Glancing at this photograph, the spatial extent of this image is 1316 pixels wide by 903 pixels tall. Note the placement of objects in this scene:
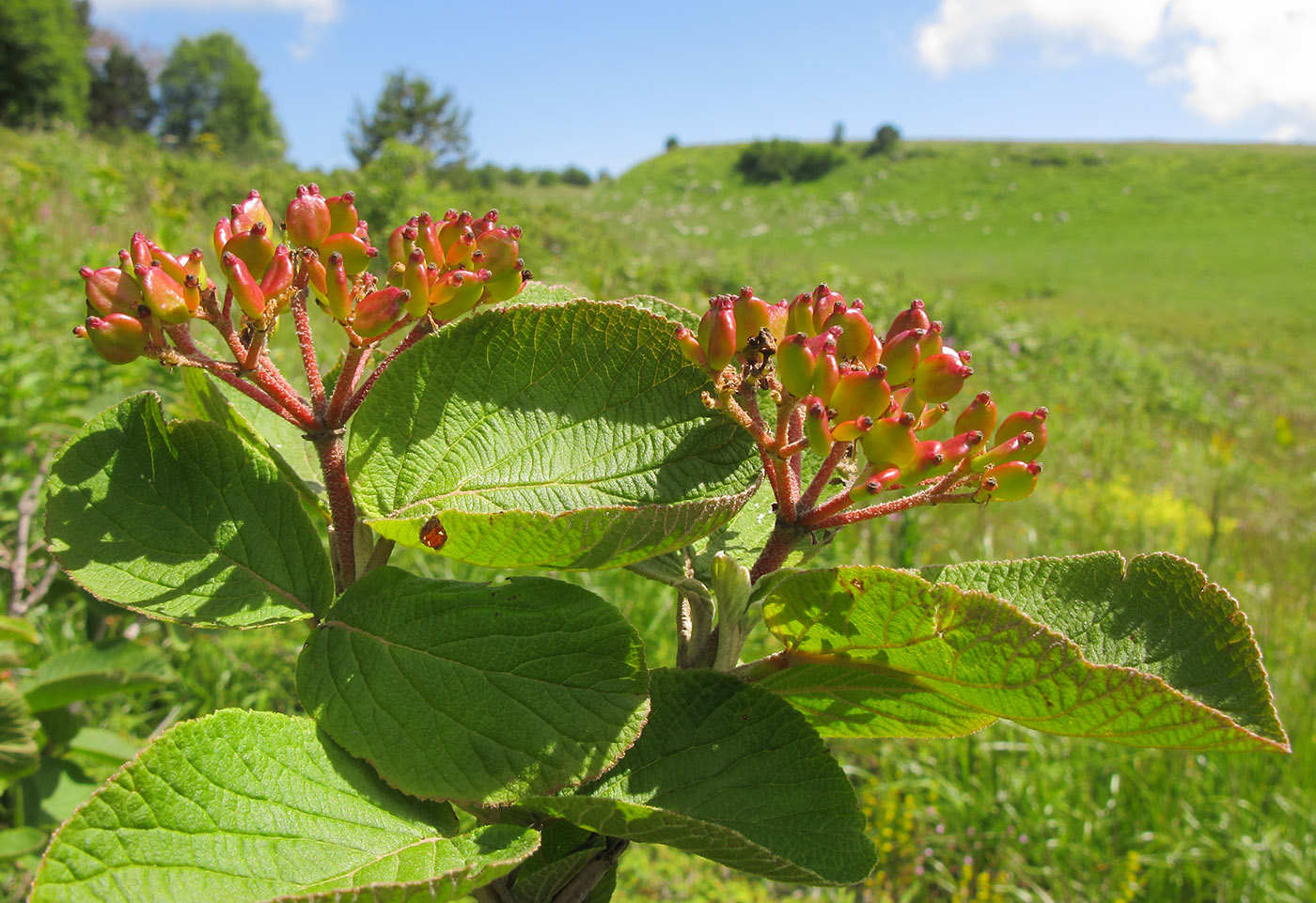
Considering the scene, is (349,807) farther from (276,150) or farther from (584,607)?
(276,150)

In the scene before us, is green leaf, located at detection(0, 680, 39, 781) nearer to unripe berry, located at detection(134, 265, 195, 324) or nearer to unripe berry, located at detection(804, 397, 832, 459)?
unripe berry, located at detection(134, 265, 195, 324)

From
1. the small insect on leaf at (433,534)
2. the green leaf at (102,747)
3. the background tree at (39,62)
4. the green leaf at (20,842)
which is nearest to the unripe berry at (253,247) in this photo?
the small insect on leaf at (433,534)

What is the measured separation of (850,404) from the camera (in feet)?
1.92

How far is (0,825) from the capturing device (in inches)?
94.4

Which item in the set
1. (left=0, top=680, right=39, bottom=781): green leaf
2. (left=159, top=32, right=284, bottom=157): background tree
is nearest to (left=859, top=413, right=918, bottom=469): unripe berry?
(left=0, top=680, right=39, bottom=781): green leaf

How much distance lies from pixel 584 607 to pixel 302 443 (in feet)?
1.42

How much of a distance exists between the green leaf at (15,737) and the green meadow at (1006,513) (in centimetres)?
17

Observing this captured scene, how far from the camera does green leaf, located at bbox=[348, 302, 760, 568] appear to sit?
588mm

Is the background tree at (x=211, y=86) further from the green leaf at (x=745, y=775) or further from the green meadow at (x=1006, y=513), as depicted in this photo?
the green leaf at (x=745, y=775)

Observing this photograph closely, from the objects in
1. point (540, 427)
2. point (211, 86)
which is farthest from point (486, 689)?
point (211, 86)

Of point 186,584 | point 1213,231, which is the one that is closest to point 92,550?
point 186,584

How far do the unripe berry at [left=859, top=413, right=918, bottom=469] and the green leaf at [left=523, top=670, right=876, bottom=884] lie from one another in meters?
0.20

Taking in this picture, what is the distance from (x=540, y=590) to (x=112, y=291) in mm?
369

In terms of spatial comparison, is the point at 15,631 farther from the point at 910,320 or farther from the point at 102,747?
the point at 910,320
